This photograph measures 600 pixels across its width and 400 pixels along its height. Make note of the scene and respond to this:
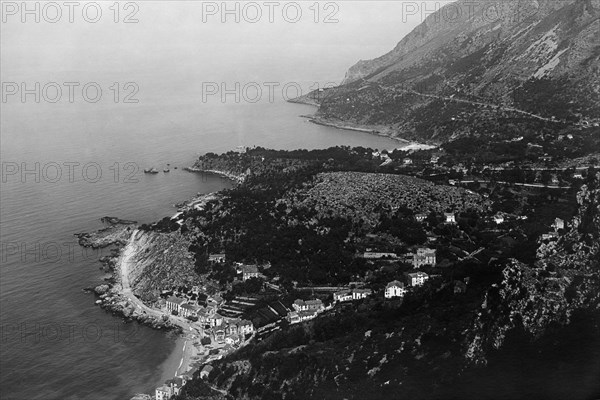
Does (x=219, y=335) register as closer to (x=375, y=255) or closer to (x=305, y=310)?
(x=305, y=310)

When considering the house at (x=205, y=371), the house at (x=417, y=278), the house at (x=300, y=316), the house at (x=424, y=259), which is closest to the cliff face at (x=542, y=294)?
the house at (x=417, y=278)

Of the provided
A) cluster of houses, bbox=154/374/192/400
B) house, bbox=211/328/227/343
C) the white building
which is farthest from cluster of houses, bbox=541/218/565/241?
cluster of houses, bbox=154/374/192/400

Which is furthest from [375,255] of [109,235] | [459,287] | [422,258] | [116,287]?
[109,235]

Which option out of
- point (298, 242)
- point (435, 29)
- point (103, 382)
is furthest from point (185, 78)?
point (103, 382)

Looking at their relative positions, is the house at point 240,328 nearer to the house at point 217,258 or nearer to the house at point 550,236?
the house at point 217,258

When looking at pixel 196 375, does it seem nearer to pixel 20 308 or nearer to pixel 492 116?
pixel 20 308
